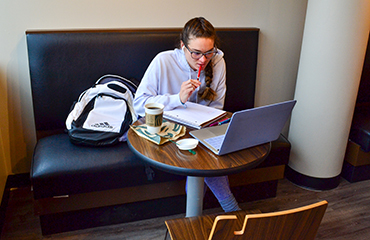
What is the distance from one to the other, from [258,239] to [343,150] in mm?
1685

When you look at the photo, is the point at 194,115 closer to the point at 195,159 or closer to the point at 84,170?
the point at 195,159

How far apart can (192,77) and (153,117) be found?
545 mm

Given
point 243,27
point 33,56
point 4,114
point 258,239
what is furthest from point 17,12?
point 258,239

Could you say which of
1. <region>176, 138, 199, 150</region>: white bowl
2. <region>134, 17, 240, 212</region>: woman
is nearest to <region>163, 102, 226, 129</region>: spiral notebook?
<region>134, 17, 240, 212</region>: woman

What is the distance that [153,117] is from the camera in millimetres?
1285

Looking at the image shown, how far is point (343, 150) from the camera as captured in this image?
7.23 ft

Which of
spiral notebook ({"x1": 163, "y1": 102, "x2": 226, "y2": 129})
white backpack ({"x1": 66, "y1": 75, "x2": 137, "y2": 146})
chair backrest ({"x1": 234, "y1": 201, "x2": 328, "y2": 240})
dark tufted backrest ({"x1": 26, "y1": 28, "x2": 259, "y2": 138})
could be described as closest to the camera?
chair backrest ({"x1": 234, "y1": 201, "x2": 328, "y2": 240})

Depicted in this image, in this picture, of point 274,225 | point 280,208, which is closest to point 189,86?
point 274,225

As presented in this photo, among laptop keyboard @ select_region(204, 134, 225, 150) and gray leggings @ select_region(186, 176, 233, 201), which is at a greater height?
laptop keyboard @ select_region(204, 134, 225, 150)

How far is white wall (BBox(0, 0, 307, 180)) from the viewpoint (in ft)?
6.26

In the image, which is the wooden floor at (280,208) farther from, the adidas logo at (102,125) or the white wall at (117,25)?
the adidas logo at (102,125)

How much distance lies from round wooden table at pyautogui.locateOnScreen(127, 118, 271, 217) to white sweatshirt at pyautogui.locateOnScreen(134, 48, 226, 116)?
35cm

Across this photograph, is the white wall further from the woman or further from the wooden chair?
the wooden chair

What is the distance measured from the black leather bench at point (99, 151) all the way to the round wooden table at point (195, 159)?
0.44 metres
